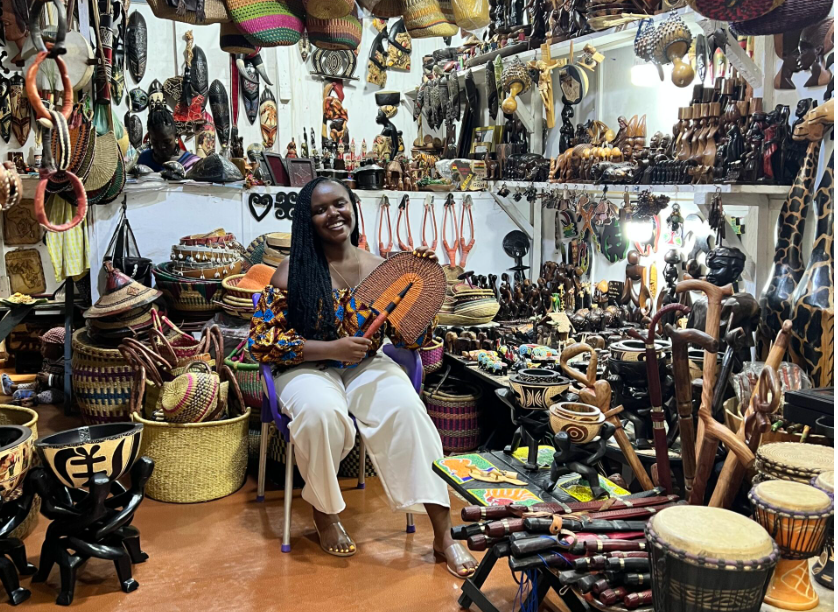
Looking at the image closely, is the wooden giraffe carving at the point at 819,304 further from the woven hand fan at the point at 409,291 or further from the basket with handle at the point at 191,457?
the basket with handle at the point at 191,457

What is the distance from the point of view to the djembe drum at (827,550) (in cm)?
169

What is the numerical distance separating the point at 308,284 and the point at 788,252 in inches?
71.0

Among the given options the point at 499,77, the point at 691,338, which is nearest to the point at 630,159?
the point at 499,77

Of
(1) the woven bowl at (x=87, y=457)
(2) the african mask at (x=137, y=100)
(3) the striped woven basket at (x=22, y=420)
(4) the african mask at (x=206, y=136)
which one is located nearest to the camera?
(1) the woven bowl at (x=87, y=457)

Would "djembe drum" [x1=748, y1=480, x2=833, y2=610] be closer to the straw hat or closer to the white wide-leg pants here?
the white wide-leg pants

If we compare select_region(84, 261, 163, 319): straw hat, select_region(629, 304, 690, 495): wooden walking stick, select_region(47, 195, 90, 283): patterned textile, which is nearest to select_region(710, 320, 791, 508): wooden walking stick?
A: select_region(629, 304, 690, 495): wooden walking stick

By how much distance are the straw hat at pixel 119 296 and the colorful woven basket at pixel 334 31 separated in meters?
1.83

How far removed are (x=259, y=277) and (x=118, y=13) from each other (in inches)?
130

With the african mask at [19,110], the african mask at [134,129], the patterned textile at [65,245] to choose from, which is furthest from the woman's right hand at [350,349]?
the african mask at [134,129]

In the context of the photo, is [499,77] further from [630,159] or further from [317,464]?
[317,464]

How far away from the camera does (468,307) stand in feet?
14.4

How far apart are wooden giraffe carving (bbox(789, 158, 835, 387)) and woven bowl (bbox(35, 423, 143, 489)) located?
7.68ft

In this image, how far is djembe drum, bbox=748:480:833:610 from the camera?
1.62m

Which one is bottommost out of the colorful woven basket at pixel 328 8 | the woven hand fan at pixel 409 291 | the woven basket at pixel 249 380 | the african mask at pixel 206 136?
the woven basket at pixel 249 380
